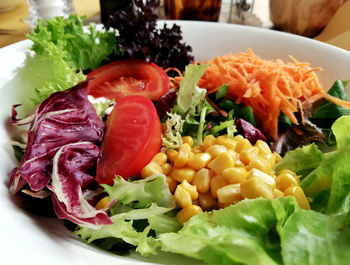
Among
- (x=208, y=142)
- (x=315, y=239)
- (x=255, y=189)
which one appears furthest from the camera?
(x=208, y=142)

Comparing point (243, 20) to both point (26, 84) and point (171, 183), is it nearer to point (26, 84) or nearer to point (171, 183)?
point (26, 84)

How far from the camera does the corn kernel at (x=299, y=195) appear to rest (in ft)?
4.83

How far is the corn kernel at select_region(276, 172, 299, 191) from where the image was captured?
1.57 m

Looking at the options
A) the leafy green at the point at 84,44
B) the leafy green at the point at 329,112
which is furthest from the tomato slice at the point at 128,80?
the leafy green at the point at 329,112

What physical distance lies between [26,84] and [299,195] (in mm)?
1703

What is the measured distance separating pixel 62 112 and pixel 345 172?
1.35 metres

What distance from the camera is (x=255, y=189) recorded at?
1438mm

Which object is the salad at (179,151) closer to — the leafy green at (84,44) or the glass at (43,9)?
the leafy green at (84,44)

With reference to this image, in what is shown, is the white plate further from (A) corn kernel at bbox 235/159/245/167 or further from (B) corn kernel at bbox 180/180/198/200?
(A) corn kernel at bbox 235/159/245/167

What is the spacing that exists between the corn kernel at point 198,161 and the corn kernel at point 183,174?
1.0 inches

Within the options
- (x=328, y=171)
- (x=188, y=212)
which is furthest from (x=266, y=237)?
(x=328, y=171)

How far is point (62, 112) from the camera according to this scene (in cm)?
185

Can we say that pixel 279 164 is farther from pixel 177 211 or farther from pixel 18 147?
pixel 18 147

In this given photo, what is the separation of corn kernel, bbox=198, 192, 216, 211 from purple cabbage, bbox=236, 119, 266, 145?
20.5 inches
